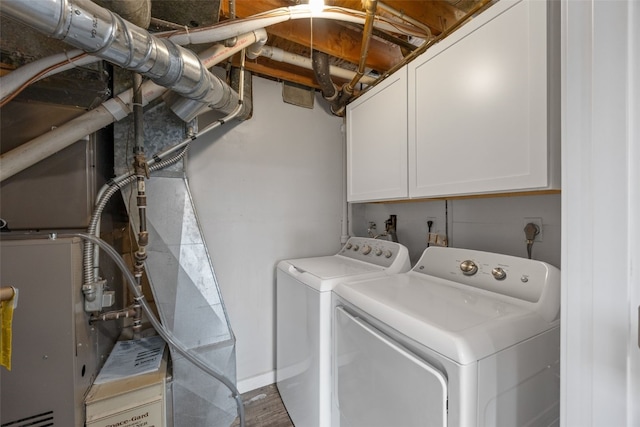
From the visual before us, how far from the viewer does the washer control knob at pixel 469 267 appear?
46.3 inches

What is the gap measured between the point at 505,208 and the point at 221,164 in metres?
1.82

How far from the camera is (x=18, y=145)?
1.06 m

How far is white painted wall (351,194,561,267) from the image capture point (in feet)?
3.83

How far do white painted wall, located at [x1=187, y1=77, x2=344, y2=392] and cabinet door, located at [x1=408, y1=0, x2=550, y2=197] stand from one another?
96 cm

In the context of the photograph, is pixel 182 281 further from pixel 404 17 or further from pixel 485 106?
pixel 404 17

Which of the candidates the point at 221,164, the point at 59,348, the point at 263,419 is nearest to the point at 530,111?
the point at 221,164

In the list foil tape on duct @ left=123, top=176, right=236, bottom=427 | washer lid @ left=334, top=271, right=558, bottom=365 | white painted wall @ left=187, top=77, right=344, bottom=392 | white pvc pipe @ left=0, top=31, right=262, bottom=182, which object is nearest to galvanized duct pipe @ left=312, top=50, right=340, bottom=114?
white painted wall @ left=187, top=77, right=344, bottom=392

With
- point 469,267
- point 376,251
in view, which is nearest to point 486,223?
point 469,267

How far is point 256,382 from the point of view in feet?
6.26

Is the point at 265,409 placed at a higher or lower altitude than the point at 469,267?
lower

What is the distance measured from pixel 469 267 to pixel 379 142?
94 centimetres

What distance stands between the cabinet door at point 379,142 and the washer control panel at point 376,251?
1.03 feet

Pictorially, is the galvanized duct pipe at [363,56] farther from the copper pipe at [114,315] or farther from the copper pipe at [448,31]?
the copper pipe at [114,315]

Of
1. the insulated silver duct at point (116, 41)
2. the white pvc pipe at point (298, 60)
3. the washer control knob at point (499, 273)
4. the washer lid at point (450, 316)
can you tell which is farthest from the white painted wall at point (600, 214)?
the white pvc pipe at point (298, 60)
